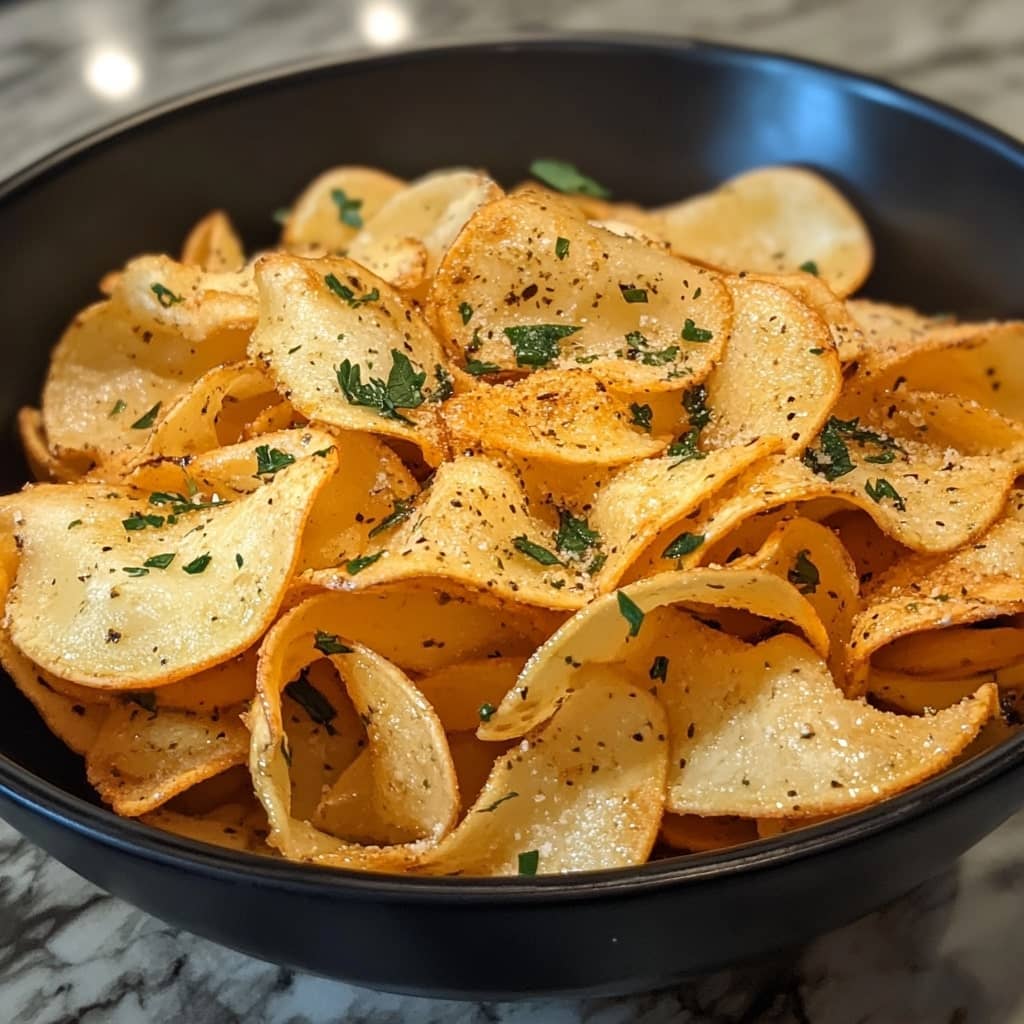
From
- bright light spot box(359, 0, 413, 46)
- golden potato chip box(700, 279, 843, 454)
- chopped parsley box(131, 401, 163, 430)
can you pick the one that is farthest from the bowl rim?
bright light spot box(359, 0, 413, 46)

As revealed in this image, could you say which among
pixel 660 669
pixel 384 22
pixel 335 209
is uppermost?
pixel 384 22

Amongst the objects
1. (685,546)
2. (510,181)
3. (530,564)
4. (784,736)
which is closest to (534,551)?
(530,564)

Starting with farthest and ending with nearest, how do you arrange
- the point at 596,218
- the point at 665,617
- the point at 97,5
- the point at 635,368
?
the point at 97,5 → the point at 596,218 → the point at 635,368 → the point at 665,617

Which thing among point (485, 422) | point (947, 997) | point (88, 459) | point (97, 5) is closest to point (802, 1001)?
point (947, 997)

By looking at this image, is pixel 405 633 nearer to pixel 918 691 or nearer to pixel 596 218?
pixel 918 691

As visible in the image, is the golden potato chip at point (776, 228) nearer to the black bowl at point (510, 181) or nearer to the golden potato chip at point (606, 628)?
the black bowl at point (510, 181)

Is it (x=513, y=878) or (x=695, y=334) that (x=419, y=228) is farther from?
(x=513, y=878)

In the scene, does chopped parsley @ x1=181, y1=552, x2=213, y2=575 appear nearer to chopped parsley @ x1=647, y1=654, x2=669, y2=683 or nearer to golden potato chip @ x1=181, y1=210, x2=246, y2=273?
chopped parsley @ x1=647, y1=654, x2=669, y2=683
